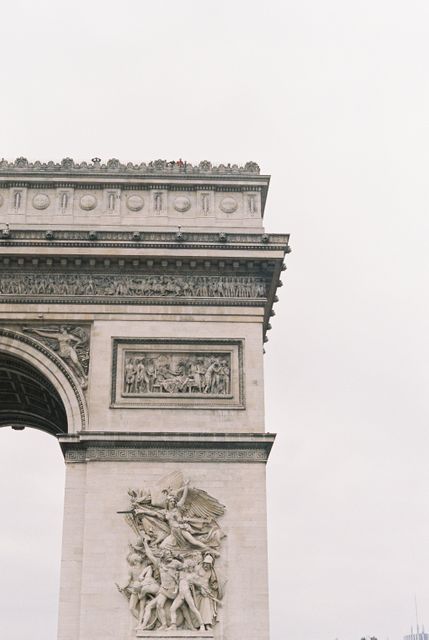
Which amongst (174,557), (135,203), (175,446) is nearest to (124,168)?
(135,203)

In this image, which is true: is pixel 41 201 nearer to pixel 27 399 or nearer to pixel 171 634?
pixel 27 399

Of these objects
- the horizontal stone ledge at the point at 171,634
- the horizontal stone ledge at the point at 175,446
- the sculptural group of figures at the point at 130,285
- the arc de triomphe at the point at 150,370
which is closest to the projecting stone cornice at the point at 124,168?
the arc de triomphe at the point at 150,370

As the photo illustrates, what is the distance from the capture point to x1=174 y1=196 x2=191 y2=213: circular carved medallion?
88.3 ft

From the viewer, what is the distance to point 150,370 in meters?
25.3

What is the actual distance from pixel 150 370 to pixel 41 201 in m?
4.78

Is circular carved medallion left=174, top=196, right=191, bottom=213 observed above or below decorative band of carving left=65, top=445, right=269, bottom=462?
above

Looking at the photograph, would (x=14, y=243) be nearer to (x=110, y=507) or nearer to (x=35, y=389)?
(x=35, y=389)

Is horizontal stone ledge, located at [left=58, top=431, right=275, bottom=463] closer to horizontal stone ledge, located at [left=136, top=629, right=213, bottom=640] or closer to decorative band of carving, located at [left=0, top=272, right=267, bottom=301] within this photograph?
decorative band of carving, located at [left=0, top=272, right=267, bottom=301]

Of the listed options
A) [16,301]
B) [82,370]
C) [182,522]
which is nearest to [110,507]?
[182,522]

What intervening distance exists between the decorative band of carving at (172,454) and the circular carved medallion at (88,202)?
5.67 m

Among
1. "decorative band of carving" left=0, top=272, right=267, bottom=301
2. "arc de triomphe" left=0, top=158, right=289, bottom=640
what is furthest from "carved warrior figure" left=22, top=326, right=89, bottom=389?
"decorative band of carving" left=0, top=272, right=267, bottom=301

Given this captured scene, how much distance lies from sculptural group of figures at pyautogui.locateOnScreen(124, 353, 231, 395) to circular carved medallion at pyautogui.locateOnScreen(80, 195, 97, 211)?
3.75 m

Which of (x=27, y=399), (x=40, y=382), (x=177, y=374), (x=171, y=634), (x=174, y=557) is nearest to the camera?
(x=171, y=634)

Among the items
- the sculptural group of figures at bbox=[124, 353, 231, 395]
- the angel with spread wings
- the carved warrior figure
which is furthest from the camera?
the carved warrior figure
